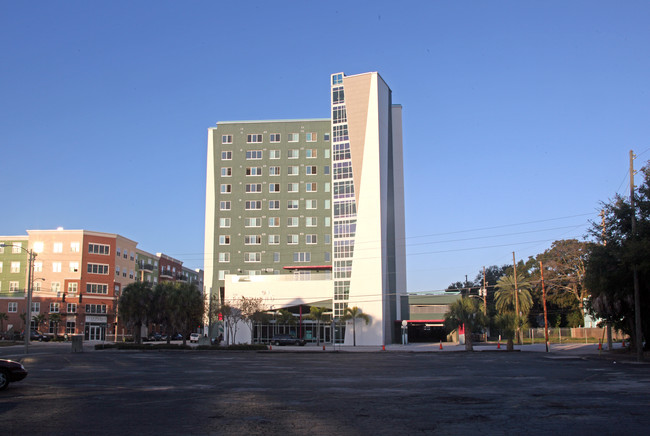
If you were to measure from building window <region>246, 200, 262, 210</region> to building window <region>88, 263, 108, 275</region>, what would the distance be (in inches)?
1116

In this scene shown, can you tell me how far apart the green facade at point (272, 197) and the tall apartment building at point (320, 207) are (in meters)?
0.17

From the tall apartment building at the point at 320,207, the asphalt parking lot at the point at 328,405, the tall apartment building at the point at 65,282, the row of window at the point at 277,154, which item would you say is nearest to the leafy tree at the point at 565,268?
the tall apartment building at the point at 320,207

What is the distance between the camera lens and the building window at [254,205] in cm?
9288

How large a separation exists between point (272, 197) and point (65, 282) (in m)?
38.0

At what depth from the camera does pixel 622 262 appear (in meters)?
33.2

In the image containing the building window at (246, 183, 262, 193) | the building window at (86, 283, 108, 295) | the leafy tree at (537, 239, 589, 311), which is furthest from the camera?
the building window at (86, 283, 108, 295)

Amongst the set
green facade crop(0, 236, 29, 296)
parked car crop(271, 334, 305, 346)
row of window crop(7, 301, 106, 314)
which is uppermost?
green facade crop(0, 236, 29, 296)

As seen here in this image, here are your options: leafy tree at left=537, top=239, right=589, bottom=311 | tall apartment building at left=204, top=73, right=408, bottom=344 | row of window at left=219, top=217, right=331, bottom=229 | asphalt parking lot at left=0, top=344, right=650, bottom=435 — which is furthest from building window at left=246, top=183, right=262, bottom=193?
asphalt parking lot at left=0, top=344, right=650, bottom=435

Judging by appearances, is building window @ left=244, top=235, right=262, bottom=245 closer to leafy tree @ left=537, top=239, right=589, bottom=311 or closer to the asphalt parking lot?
leafy tree @ left=537, top=239, right=589, bottom=311

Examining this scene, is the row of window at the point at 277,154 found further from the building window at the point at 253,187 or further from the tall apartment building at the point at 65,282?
the tall apartment building at the point at 65,282

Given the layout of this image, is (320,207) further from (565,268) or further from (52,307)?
(52,307)

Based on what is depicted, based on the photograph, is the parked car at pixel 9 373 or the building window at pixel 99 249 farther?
the building window at pixel 99 249

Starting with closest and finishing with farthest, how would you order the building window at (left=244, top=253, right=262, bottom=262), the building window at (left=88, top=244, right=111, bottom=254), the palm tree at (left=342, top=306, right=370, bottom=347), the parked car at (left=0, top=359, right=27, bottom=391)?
the parked car at (left=0, top=359, right=27, bottom=391) → the palm tree at (left=342, top=306, right=370, bottom=347) → the building window at (left=244, top=253, right=262, bottom=262) → the building window at (left=88, top=244, right=111, bottom=254)

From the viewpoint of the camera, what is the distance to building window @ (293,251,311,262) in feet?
298
